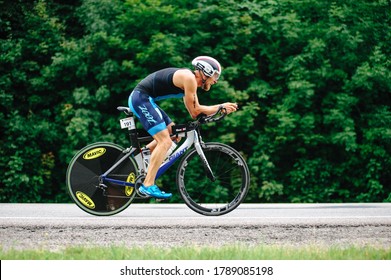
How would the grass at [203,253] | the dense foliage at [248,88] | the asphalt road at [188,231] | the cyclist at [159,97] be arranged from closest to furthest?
the grass at [203,253] → the asphalt road at [188,231] → the cyclist at [159,97] → the dense foliage at [248,88]

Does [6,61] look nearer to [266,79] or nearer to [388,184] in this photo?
[266,79]

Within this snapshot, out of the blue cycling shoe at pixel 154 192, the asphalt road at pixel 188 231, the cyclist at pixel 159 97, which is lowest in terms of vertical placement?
the asphalt road at pixel 188 231

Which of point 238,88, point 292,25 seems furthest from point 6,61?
point 292,25

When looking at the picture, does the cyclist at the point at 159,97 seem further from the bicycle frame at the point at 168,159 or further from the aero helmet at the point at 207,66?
the bicycle frame at the point at 168,159

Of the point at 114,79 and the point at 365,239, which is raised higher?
the point at 114,79

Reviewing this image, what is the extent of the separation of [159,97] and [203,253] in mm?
2435

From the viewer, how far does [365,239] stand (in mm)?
6418

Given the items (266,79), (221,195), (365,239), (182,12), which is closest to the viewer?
(365,239)

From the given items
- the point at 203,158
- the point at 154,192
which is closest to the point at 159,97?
the point at 203,158

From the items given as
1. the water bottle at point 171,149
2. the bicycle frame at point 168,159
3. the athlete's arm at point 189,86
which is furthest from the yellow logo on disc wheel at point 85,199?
the athlete's arm at point 189,86

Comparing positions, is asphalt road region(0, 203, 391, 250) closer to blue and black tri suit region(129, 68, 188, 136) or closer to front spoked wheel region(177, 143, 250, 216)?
front spoked wheel region(177, 143, 250, 216)

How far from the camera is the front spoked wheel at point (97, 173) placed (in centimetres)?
740

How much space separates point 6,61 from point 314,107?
746 cm

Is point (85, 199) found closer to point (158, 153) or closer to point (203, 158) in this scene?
point (158, 153)
